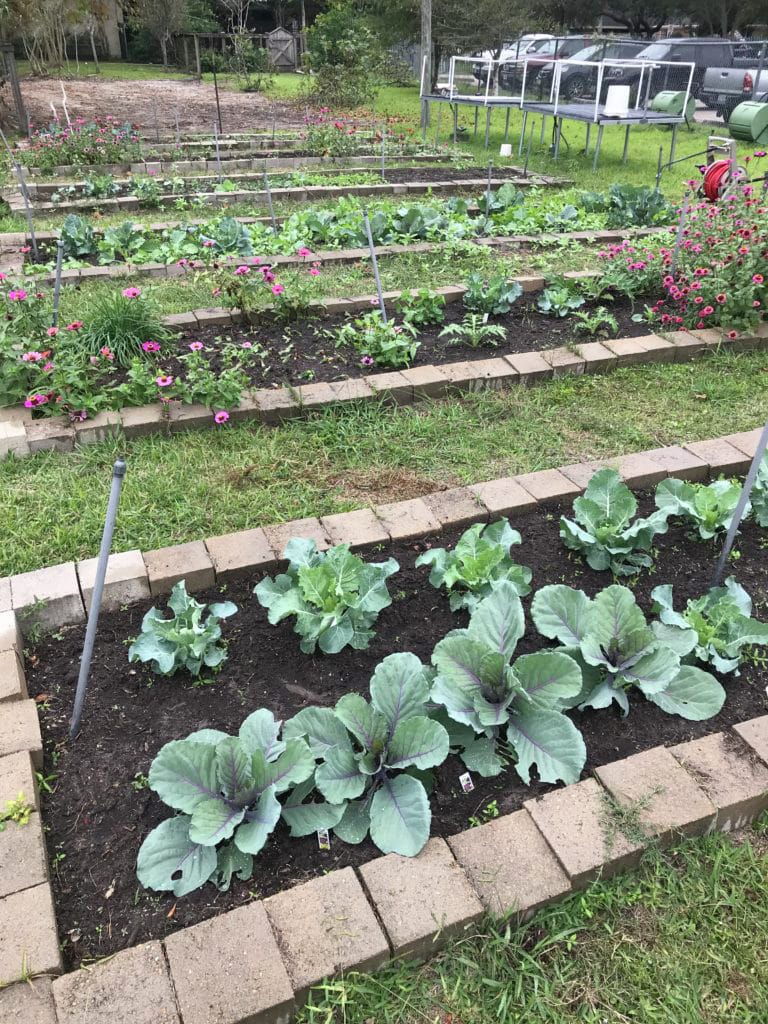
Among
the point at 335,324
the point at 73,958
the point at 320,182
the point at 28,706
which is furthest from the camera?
the point at 320,182

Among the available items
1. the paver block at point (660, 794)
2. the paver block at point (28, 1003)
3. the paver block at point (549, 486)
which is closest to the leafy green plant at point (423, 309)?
the paver block at point (549, 486)

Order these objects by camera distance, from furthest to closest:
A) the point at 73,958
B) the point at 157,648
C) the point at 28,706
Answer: the point at 157,648 < the point at 28,706 < the point at 73,958

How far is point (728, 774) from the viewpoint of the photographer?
1.70 m

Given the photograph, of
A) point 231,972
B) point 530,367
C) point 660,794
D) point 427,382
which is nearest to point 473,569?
point 660,794

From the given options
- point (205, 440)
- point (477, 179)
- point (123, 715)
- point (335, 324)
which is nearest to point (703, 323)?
point (335, 324)

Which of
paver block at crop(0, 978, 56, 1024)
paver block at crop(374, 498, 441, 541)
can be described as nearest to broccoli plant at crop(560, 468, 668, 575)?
paver block at crop(374, 498, 441, 541)

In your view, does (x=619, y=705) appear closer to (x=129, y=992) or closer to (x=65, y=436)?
(x=129, y=992)

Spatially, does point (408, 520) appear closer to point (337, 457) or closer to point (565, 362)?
point (337, 457)

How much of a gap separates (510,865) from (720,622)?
3.12ft

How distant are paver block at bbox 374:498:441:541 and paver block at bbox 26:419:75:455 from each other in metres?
1.44

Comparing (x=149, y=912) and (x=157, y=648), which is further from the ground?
(x=157, y=648)

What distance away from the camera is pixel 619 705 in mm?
1911

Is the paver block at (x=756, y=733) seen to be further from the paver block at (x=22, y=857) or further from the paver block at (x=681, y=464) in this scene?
the paver block at (x=22, y=857)

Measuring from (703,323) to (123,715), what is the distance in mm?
3845
